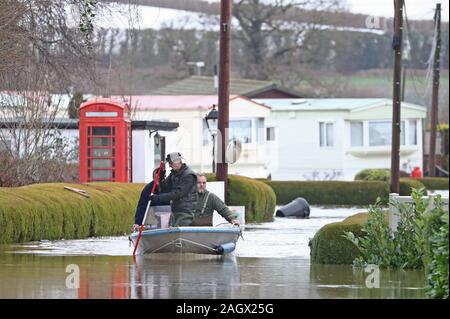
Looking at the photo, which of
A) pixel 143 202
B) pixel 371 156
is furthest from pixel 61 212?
pixel 371 156

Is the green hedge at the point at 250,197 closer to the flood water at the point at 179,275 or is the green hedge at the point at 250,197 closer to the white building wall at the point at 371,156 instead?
the flood water at the point at 179,275

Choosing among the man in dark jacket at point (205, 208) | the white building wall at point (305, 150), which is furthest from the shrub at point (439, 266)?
the white building wall at point (305, 150)

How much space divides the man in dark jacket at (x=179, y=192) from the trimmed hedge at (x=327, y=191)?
28.7m

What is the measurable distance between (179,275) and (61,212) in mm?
7988

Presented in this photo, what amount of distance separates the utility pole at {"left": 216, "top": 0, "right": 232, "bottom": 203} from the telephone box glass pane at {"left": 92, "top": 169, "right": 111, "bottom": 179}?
314cm

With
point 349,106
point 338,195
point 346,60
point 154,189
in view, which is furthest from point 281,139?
point 154,189

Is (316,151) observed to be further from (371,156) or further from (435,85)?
(435,85)

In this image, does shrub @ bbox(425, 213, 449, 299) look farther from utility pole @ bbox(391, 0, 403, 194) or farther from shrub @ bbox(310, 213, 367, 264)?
utility pole @ bbox(391, 0, 403, 194)

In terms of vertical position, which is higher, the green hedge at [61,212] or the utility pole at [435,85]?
the utility pole at [435,85]

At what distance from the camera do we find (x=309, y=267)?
19.4 meters

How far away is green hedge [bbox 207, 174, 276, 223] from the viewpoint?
35875 mm

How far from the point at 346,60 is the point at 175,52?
18220mm

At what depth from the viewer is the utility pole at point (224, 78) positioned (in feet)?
112
